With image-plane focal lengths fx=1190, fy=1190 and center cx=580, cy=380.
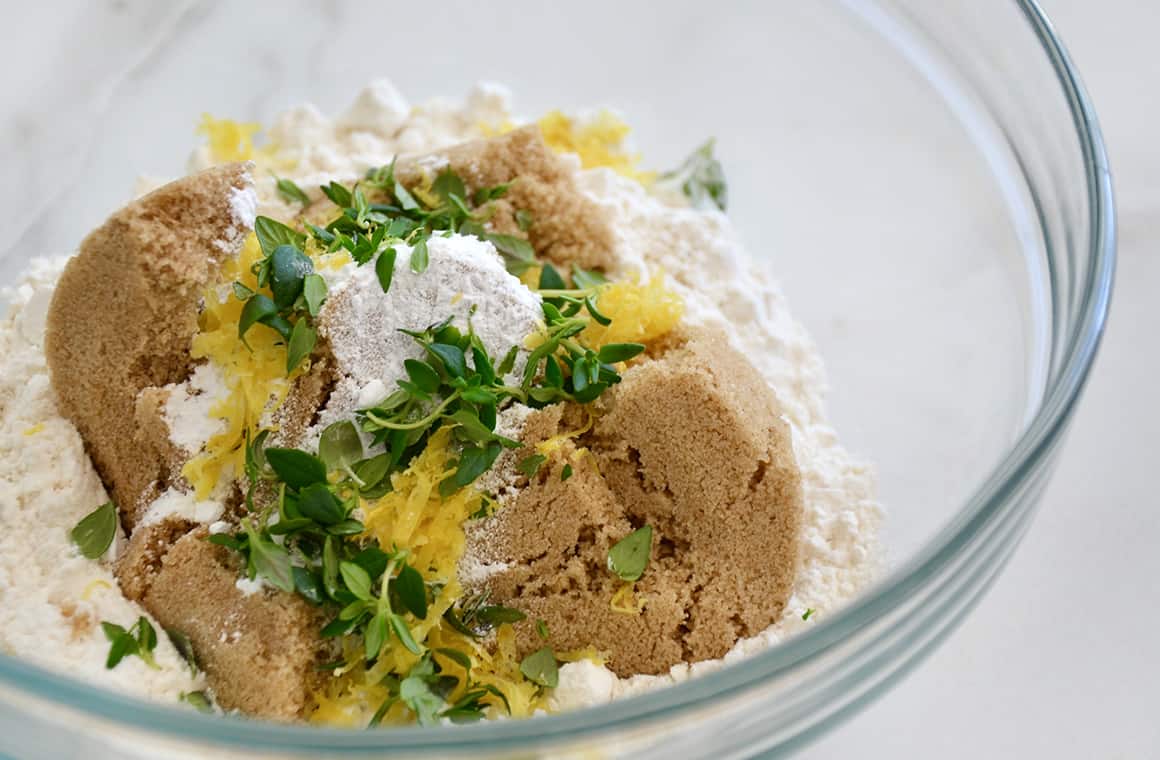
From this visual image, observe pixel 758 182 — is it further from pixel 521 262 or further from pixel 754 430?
pixel 754 430

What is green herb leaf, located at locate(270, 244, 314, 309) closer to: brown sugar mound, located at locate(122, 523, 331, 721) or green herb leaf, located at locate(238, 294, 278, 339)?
green herb leaf, located at locate(238, 294, 278, 339)

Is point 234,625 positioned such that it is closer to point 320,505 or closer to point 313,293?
point 320,505

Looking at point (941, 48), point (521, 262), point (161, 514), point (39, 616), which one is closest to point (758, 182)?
point (941, 48)

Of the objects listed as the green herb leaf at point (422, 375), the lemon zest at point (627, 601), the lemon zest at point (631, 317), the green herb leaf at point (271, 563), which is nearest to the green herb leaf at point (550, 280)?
the lemon zest at point (631, 317)

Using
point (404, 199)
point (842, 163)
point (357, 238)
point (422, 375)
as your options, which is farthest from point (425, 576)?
point (842, 163)

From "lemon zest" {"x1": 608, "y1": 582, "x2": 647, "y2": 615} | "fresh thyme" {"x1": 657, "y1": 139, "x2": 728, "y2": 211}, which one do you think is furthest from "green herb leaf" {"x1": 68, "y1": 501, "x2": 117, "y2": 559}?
"fresh thyme" {"x1": 657, "y1": 139, "x2": 728, "y2": 211}

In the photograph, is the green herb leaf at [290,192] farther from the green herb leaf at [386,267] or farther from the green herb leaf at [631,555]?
the green herb leaf at [631,555]
